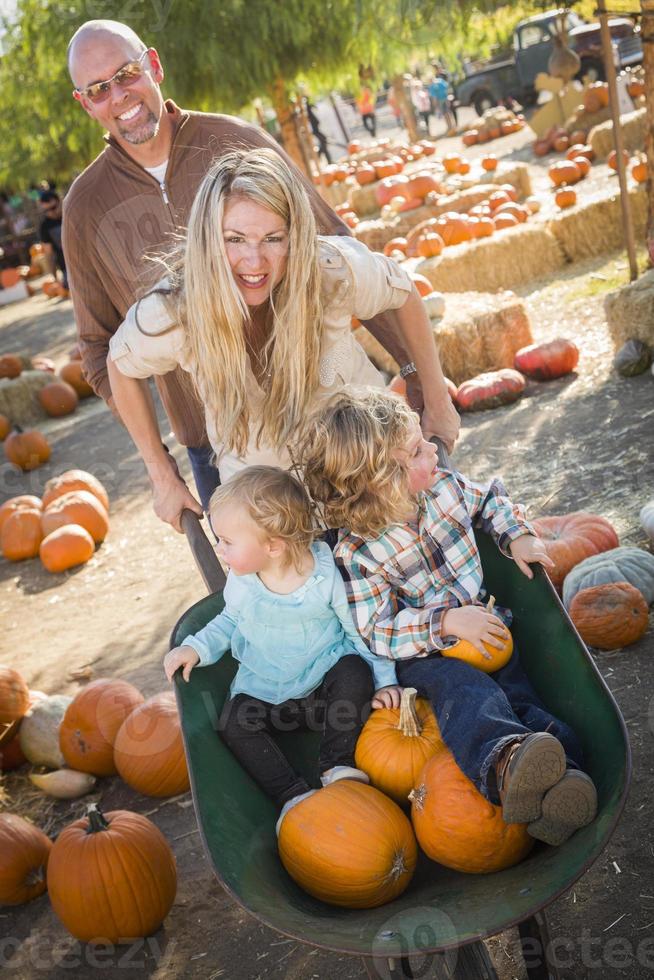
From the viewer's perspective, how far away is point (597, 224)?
9.32 m

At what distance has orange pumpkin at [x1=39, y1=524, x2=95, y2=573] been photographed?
252 inches

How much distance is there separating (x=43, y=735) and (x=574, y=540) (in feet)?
7.73

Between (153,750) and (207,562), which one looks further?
(153,750)

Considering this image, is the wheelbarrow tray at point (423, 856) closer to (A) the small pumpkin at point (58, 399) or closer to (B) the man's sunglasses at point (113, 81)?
(B) the man's sunglasses at point (113, 81)

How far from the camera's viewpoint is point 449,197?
12031 mm

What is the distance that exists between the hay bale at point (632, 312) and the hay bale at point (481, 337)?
0.92m

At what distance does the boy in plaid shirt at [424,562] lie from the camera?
2.09 m

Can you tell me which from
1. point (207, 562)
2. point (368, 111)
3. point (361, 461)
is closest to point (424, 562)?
point (361, 461)

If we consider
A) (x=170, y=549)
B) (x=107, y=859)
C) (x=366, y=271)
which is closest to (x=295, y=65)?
(x=170, y=549)

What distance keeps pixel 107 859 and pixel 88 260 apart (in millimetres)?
1932

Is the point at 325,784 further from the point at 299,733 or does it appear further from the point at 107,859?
the point at 107,859

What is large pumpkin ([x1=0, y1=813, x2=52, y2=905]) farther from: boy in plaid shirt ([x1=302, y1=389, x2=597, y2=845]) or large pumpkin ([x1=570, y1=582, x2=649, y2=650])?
large pumpkin ([x1=570, y1=582, x2=649, y2=650])

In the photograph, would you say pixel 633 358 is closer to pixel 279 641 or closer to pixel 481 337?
pixel 481 337

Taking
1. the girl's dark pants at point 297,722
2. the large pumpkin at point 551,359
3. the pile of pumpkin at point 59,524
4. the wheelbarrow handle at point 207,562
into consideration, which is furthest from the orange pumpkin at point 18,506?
the girl's dark pants at point 297,722
